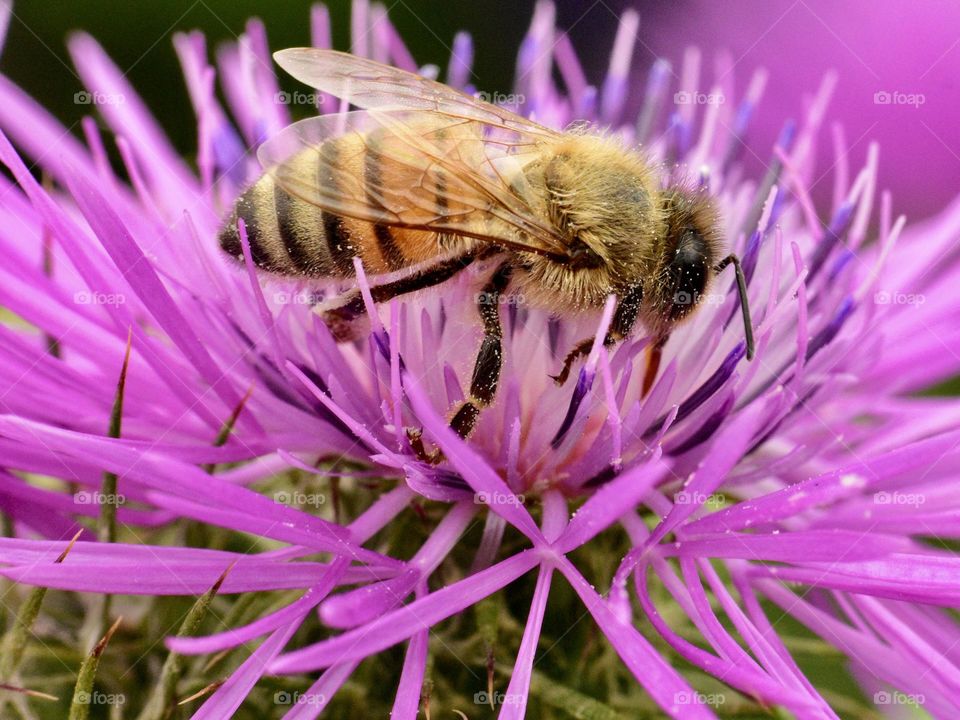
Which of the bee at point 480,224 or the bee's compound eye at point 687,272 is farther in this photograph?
the bee's compound eye at point 687,272

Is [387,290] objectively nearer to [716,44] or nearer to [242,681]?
[242,681]

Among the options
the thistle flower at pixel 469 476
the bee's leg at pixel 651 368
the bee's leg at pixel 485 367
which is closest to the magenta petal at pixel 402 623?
the thistle flower at pixel 469 476

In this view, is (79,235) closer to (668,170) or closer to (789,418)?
(668,170)

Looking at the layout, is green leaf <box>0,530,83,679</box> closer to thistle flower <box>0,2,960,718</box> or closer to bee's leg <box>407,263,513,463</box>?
thistle flower <box>0,2,960,718</box>

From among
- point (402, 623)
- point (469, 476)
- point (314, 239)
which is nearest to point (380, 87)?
point (314, 239)

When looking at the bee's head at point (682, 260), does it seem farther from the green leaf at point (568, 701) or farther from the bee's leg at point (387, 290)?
the green leaf at point (568, 701)

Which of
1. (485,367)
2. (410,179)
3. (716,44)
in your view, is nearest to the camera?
(410,179)
